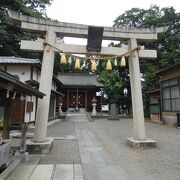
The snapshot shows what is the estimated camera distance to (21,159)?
728cm

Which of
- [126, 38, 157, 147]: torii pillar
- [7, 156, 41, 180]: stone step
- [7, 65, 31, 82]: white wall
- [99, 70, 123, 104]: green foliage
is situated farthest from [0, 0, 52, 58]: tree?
[7, 156, 41, 180]: stone step

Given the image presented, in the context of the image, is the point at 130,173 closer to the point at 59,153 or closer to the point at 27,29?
the point at 59,153

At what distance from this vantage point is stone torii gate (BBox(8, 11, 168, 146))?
912cm

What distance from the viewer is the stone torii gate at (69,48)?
912 centimetres

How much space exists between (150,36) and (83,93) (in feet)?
89.6

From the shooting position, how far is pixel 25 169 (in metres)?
6.37

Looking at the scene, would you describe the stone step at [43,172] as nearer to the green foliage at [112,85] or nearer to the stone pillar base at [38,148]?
A: the stone pillar base at [38,148]

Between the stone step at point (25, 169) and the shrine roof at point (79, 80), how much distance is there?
2801cm

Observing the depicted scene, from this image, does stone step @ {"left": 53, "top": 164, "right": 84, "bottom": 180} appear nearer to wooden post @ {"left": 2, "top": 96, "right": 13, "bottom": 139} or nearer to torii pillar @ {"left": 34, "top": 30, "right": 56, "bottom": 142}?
wooden post @ {"left": 2, "top": 96, "right": 13, "bottom": 139}

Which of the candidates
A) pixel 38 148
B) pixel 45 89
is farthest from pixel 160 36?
pixel 38 148

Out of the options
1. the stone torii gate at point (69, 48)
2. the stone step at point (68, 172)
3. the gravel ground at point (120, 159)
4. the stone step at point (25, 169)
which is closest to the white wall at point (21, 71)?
the stone torii gate at point (69, 48)

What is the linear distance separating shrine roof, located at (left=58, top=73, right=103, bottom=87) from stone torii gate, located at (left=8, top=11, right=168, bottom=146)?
81.7 ft

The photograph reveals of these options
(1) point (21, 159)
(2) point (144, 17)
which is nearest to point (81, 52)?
(1) point (21, 159)

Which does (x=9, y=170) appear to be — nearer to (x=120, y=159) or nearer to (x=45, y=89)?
(x=120, y=159)
